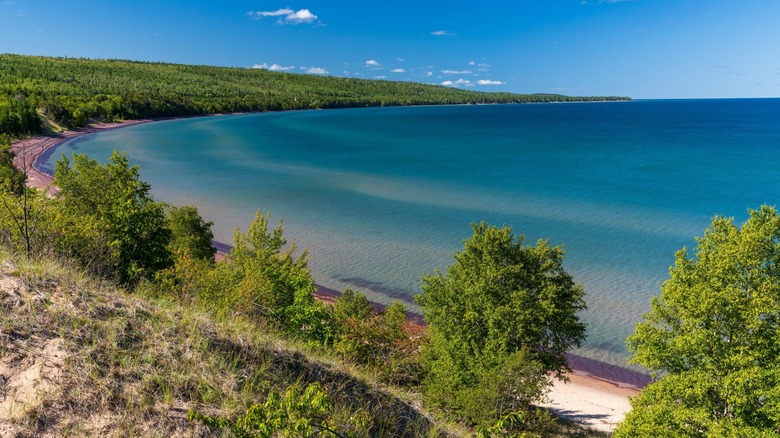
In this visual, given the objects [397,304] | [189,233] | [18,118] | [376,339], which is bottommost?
[376,339]

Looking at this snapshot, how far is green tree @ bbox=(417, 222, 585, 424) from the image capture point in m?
18.1

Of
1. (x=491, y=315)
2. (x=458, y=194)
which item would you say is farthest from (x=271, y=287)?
(x=458, y=194)

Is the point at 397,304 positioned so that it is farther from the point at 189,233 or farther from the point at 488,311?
the point at 189,233

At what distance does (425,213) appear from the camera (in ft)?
177

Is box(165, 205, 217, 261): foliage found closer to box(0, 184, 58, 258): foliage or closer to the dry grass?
box(0, 184, 58, 258): foliage

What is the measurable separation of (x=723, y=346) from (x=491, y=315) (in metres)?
7.74

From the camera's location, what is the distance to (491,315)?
725 inches

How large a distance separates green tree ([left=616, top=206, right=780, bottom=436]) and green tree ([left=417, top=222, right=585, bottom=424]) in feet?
14.9

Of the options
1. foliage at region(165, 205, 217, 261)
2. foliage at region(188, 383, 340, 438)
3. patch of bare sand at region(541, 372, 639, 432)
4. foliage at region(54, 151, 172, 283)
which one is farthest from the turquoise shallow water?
foliage at region(188, 383, 340, 438)

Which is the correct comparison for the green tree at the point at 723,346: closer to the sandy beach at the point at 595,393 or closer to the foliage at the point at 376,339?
the sandy beach at the point at 595,393

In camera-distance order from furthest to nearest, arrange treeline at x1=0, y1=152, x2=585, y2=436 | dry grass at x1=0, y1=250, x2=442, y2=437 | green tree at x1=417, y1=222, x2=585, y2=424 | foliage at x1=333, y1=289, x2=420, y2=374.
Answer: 1. foliage at x1=333, y1=289, x2=420, y2=374
2. green tree at x1=417, y1=222, x2=585, y2=424
3. treeline at x1=0, y1=152, x2=585, y2=436
4. dry grass at x1=0, y1=250, x2=442, y2=437

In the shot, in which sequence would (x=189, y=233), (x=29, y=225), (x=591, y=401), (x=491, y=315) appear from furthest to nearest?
(x=189, y=233), (x=591, y=401), (x=491, y=315), (x=29, y=225)

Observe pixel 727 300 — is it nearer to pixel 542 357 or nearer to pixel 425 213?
pixel 542 357

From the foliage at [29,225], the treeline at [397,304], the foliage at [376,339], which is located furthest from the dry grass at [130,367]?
the foliage at [376,339]
